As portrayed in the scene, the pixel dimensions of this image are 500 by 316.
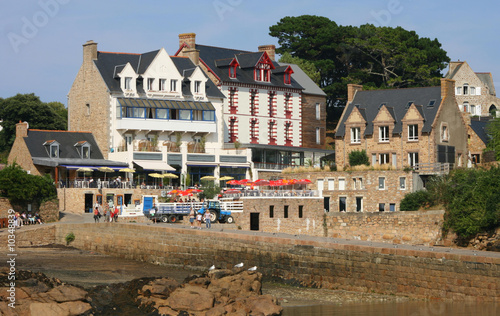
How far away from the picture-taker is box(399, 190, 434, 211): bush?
188 ft

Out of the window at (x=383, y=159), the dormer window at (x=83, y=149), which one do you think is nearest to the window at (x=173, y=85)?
the dormer window at (x=83, y=149)

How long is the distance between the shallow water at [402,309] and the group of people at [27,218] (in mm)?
25549

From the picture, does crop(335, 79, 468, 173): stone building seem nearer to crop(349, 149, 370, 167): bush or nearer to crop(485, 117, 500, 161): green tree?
crop(349, 149, 370, 167): bush

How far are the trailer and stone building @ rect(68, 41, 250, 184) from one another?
11.0m

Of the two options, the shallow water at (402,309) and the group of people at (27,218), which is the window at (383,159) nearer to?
the group of people at (27,218)

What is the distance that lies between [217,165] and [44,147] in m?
13.6

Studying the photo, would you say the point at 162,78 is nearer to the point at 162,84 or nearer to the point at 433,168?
the point at 162,84

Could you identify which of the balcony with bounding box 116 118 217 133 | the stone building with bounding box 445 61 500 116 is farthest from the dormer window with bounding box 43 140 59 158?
the stone building with bounding box 445 61 500 116

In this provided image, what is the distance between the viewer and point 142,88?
69.9 meters

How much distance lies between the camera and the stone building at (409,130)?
63406mm

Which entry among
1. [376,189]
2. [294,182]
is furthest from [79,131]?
[376,189]

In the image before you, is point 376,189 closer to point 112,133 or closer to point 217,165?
point 217,165

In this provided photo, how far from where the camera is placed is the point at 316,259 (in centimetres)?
3669

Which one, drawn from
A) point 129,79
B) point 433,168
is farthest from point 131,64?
point 433,168
